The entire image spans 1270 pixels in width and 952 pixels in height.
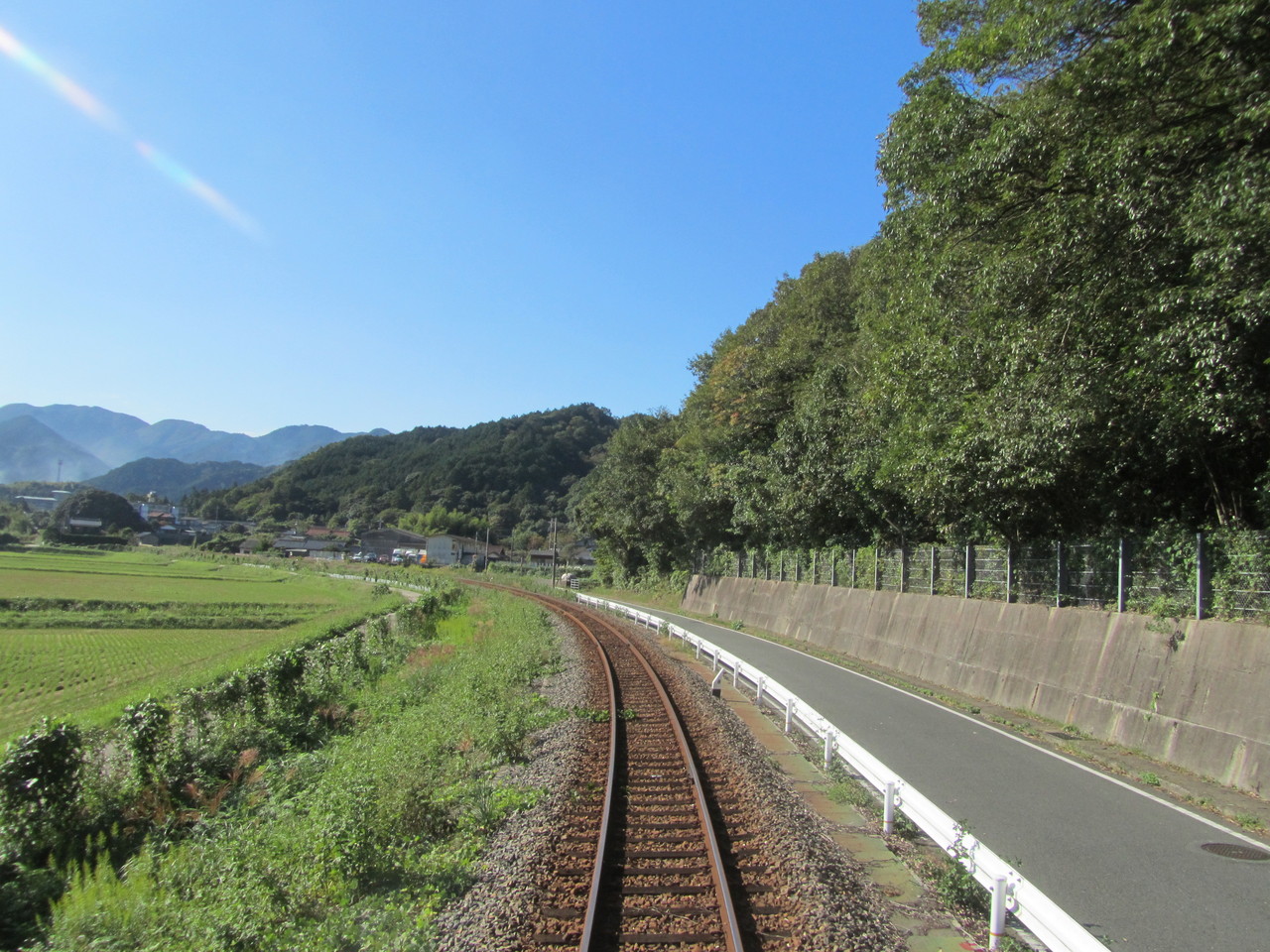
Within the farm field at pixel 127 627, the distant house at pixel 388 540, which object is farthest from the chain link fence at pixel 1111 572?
the distant house at pixel 388 540

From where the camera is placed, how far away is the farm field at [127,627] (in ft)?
66.8

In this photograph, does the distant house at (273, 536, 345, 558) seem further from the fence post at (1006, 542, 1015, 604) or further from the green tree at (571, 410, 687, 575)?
the fence post at (1006, 542, 1015, 604)

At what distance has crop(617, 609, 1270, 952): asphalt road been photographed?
5.41 m

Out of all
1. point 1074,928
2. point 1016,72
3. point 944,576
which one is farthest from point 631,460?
point 1074,928

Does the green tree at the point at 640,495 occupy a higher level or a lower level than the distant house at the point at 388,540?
higher

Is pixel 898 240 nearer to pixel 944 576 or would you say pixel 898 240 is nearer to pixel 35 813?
pixel 944 576

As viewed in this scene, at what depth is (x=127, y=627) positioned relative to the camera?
124ft

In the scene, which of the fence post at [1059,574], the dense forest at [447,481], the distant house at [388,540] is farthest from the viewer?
the dense forest at [447,481]

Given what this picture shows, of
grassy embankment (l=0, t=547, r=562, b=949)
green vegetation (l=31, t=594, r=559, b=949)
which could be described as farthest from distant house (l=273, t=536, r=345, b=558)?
green vegetation (l=31, t=594, r=559, b=949)

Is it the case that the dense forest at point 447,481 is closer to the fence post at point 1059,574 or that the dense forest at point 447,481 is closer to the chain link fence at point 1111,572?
the chain link fence at point 1111,572

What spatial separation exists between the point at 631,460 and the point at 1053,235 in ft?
141

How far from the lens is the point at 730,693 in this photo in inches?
648

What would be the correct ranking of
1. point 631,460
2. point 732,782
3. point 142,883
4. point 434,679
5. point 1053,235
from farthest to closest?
1. point 631,460
2. point 434,679
3. point 1053,235
4. point 732,782
5. point 142,883

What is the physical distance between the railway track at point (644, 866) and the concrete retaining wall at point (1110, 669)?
6186mm
